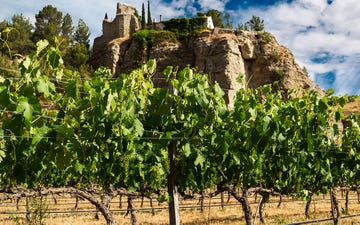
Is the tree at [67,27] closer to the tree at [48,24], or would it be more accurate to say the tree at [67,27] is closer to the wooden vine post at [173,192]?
the tree at [48,24]

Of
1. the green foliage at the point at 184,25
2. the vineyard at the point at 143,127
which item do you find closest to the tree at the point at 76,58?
the green foliage at the point at 184,25

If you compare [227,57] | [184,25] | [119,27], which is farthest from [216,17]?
[227,57]

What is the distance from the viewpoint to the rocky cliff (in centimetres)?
3847

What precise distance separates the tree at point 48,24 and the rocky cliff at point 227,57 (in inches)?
364

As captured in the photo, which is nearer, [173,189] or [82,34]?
[173,189]

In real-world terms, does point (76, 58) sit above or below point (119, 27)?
below

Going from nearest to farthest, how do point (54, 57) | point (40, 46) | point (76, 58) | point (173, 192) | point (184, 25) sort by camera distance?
point (40, 46) → point (54, 57) → point (173, 192) → point (184, 25) → point (76, 58)

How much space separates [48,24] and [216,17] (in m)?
23.0

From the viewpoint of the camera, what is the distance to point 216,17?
186 ft

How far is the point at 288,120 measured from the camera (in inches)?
202

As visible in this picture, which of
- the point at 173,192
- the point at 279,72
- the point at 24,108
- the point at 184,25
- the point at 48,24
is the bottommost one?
the point at 173,192

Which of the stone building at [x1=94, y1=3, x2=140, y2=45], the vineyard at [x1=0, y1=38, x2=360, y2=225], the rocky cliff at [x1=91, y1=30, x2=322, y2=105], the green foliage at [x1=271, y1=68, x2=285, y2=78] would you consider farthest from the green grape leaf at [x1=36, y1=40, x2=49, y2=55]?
the stone building at [x1=94, y1=3, x2=140, y2=45]

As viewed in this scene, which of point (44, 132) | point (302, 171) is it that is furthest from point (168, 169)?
point (302, 171)

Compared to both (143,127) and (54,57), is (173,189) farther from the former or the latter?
(54,57)
